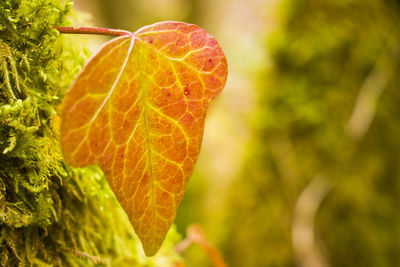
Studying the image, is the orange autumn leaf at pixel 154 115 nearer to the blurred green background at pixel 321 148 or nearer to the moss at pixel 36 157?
the moss at pixel 36 157

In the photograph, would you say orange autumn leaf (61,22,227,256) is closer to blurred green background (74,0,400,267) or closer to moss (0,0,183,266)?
moss (0,0,183,266)

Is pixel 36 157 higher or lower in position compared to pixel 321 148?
higher

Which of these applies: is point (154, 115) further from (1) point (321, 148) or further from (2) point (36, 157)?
(1) point (321, 148)

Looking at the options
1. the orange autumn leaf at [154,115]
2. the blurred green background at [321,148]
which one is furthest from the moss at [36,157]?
the blurred green background at [321,148]

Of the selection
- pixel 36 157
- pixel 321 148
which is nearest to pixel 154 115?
pixel 36 157

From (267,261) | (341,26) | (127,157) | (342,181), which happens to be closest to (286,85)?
(341,26)

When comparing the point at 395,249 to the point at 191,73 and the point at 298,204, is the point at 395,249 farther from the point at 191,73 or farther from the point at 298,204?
→ the point at 191,73
